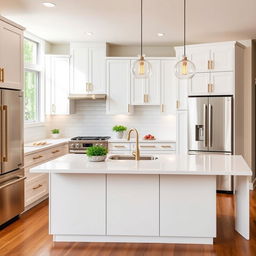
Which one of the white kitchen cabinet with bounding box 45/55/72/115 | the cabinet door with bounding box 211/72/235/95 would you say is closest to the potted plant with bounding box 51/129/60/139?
the white kitchen cabinet with bounding box 45/55/72/115

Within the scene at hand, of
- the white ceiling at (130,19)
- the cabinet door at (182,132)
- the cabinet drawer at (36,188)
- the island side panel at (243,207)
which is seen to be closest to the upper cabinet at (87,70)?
the white ceiling at (130,19)

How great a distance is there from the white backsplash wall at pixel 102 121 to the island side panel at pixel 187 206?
11.0 ft

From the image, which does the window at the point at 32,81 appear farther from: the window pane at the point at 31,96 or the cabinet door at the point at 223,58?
the cabinet door at the point at 223,58

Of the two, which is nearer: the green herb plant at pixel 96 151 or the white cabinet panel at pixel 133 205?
the white cabinet panel at pixel 133 205

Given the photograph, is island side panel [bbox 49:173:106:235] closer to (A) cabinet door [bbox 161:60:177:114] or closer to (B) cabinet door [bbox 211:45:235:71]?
(A) cabinet door [bbox 161:60:177:114]

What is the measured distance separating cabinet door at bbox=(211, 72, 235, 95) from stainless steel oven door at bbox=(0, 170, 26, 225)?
3.45 meters

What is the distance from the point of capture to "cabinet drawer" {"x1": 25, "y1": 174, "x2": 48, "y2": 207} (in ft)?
16.7

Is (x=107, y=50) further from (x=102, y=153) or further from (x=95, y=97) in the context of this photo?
(x=102, y=153)

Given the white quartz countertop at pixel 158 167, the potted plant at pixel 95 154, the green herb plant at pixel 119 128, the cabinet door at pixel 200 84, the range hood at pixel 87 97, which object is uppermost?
the cabinet door at pixel 200 84

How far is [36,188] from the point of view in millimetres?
5371

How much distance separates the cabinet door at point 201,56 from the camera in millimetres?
6250

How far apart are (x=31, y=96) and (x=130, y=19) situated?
7.93ft

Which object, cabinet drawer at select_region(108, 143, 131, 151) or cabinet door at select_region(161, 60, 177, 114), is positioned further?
cabinet door at select_region(161, 60, 177, 114)

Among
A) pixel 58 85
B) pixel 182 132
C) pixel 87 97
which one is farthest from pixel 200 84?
pixel 58 85
